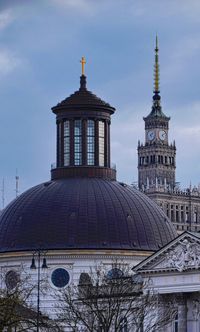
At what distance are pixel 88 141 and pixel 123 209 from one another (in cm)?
1410

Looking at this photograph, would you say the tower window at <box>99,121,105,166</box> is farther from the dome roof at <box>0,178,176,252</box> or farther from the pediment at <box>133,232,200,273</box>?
the pediment at <box>133,232,200,273</box>

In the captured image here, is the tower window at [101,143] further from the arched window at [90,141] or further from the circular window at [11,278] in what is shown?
the circular window at [11,278]

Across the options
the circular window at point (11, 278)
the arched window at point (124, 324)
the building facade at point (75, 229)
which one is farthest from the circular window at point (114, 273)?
the arched window at point (124, 324)

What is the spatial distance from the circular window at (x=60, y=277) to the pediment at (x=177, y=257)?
24188 millimetres

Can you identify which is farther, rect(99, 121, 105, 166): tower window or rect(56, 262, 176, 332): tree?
rect(99, 121, 105, 166): tower window

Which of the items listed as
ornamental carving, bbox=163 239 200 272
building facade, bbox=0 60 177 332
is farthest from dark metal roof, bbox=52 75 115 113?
ornamental carving, bbox=163 239 200 272

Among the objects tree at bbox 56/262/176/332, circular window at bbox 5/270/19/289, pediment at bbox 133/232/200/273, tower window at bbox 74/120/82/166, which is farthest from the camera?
tower window at bbox 74/120/82/166

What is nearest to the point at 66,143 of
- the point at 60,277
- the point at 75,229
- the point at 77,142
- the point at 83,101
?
the point at 77,142

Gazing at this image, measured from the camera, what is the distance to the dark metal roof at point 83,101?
193 metres

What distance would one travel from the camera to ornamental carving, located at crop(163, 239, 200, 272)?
493ft

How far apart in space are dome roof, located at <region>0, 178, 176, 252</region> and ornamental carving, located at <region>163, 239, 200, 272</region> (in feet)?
86.2

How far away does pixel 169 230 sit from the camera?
18450 cm

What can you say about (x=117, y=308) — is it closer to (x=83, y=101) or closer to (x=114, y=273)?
(x=114, y=273)

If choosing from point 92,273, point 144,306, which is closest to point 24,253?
point 92,273
